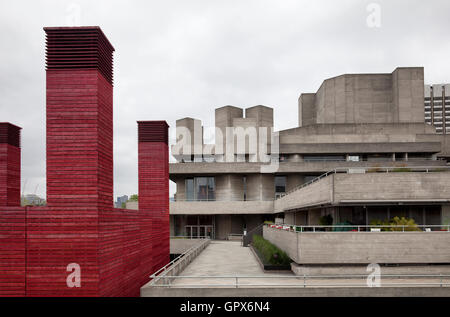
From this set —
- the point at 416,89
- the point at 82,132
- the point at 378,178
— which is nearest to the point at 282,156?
the point at 416,89

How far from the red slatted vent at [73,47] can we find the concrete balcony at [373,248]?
1299 centimetres

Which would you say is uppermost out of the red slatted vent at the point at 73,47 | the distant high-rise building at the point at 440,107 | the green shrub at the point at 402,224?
the distant high-rise building at the point at 440,107

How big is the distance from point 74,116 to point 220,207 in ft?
115

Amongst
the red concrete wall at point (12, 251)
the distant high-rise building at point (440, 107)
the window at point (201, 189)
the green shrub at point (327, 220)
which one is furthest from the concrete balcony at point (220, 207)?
the distant high-rise building at point (440, 107)

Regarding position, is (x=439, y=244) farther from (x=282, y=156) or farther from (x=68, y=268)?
(x=282, y=156)

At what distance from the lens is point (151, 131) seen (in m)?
25.2

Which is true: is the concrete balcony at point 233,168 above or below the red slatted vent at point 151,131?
below

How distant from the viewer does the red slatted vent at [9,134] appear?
22.9 metres

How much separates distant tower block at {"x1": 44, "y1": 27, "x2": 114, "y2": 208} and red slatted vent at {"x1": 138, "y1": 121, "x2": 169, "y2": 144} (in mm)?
11965

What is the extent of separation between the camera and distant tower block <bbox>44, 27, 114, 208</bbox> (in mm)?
12711

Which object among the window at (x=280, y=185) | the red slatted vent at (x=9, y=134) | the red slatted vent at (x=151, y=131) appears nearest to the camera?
the red slatted vent at (x=9, y=134)

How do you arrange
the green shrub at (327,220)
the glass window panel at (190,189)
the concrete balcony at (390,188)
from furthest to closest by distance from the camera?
the glass window panel at (190,189), the green shrub at (327,220), the concrete balcony at (390,188)

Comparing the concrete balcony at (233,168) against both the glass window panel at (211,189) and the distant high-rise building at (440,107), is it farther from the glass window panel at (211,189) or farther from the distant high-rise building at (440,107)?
the distant high-rise building at (440,107)
